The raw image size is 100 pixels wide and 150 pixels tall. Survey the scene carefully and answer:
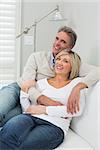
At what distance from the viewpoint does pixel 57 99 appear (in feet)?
5.39

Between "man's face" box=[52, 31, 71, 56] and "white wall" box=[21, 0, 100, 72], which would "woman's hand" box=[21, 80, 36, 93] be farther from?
"white wall" box=[21, 0, 100, 72]

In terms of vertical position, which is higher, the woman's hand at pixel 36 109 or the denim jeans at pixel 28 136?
the woman's hand at pixel 36 109

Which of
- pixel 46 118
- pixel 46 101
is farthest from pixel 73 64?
pixel 46 118

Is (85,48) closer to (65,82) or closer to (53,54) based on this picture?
(53,54)

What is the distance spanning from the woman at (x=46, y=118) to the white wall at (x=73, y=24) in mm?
647

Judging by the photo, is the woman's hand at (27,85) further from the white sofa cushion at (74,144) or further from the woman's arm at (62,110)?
the white sofa cushion at (74,144)

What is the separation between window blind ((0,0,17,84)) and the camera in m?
3.32

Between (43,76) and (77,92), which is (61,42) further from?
(77,92)

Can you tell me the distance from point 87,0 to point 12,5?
1.17m

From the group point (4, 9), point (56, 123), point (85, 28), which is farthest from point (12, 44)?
point (56, 123)

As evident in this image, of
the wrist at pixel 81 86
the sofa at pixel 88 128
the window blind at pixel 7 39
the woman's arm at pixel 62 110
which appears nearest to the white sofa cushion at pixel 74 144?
the sofa at pixel 88 128

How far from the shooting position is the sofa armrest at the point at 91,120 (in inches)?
57.5

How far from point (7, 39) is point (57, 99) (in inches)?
75.2

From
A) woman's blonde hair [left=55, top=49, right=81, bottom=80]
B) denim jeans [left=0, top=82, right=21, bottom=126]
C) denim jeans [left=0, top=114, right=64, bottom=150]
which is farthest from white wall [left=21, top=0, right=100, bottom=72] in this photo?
denim jeans [left=0, top=114, right=64, bottom=150]
